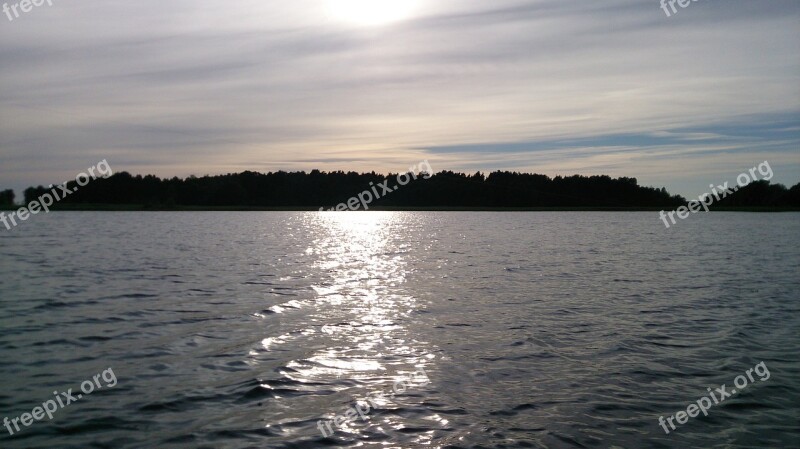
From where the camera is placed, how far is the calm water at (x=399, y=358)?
10609 millimetres

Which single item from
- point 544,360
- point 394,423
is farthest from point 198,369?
point 544,360

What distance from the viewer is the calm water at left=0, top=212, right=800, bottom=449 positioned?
418 inches

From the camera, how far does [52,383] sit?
12.8m

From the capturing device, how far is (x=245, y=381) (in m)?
13.2

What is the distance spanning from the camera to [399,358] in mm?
15367

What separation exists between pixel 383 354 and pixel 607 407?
584 centimetres

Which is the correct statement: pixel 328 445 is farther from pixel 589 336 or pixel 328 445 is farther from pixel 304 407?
pixel 589 336

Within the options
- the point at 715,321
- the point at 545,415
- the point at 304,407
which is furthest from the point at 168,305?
the point at 715,321

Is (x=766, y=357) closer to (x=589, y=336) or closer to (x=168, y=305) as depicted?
(x=589, y=336)

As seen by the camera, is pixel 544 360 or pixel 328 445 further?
pixel 544 360

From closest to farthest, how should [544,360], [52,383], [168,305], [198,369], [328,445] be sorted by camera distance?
[328,445]
[52,383]
[198,369]
[544,360]
[168,305]

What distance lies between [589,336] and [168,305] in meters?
14.6

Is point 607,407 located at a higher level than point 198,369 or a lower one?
lower

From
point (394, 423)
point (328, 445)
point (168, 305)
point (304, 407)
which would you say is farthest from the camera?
point (168, 305)
